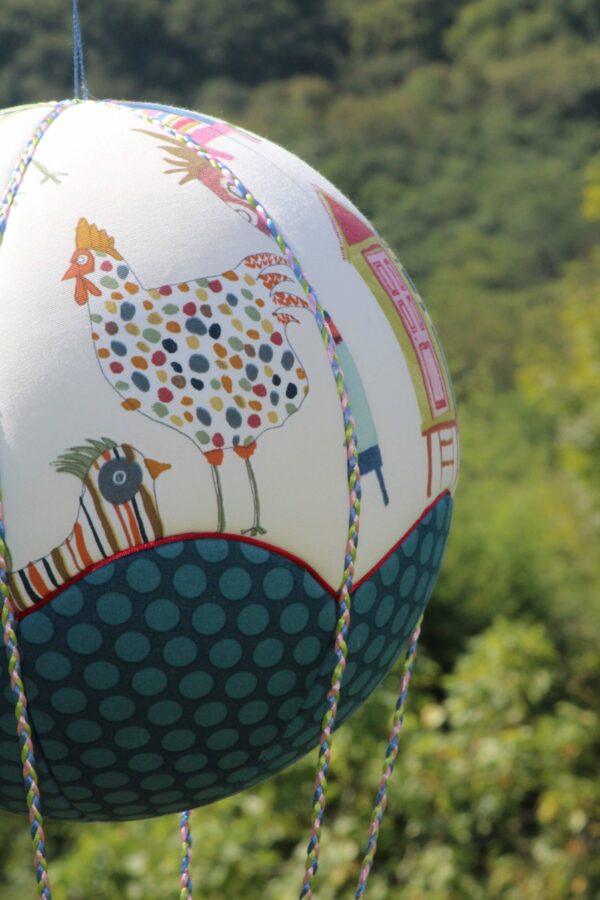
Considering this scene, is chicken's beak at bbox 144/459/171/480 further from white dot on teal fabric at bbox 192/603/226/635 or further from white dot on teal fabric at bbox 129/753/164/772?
white dot on teal fabric at bbox 129/753/164/772

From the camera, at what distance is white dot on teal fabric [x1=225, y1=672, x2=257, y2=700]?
1.64m

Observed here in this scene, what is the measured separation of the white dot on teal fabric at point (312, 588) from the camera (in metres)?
1.66

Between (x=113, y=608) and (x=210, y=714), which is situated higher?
(x=113, y=608)

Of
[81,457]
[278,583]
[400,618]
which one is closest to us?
[81,457]

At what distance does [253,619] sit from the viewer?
163 centimetres

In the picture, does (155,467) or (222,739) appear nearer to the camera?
(155,467)

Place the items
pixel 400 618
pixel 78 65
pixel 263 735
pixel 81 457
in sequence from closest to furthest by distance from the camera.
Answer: pixel 81 457
pixel 263 735
pixel 400 618
pixel 78 65

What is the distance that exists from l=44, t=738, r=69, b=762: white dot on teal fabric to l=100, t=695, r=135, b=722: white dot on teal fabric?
76 mm

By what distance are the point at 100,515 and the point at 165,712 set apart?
26 cm

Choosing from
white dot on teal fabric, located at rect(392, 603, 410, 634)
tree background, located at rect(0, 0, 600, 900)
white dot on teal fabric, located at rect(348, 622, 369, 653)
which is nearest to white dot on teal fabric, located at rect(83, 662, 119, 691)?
white dot on teal fabric, located at rect(348, 622, 369, 653)

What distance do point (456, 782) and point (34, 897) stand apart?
69.7 inches

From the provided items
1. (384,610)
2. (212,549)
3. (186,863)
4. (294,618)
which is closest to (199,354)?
(212,549)

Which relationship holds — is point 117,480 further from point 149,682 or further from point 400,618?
point 400,618

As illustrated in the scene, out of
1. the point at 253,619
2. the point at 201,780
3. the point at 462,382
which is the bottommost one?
the point at 462,382
